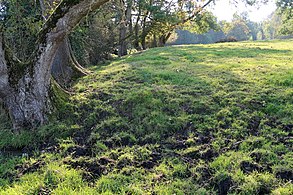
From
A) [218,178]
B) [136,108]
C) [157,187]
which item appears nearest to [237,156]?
[218,178]

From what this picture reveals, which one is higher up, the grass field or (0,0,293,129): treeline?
(0,0,293,129): treeline

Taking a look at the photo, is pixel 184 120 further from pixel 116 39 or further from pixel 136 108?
pixel 116 39

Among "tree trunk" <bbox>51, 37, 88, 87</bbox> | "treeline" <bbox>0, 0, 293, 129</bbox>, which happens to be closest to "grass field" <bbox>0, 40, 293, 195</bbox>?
"treeline" <bbox>0, 0, 293, 129</bbox>

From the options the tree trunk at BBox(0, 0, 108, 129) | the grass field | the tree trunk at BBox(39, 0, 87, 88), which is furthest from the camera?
the tree trunk at BBox(39, 0, 87, 88)

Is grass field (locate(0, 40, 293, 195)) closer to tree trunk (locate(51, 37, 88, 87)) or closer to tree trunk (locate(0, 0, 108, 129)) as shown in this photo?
tree trunk (locate(0, 0, 108, 129))

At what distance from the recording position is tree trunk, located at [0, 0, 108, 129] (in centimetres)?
582

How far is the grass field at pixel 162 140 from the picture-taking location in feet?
12.8

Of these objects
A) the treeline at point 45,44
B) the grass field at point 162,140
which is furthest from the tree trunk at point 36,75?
the grass field at point 162,140

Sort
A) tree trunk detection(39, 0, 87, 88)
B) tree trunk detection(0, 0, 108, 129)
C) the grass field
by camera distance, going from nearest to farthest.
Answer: the grass field, tree trunk detection(0, 0, 108, 129), tree trunk detection(39, 0, 87, 88)

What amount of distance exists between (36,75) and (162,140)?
128 inches

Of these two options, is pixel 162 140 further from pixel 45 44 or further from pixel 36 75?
pixel 45 44

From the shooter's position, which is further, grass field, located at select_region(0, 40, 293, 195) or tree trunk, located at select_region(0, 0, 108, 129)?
tree trunk, located at select_region(0, 0, 108, 129)

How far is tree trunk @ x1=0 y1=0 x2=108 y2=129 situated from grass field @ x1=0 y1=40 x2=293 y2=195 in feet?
1.32

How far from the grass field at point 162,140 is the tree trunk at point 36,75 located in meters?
0.40
